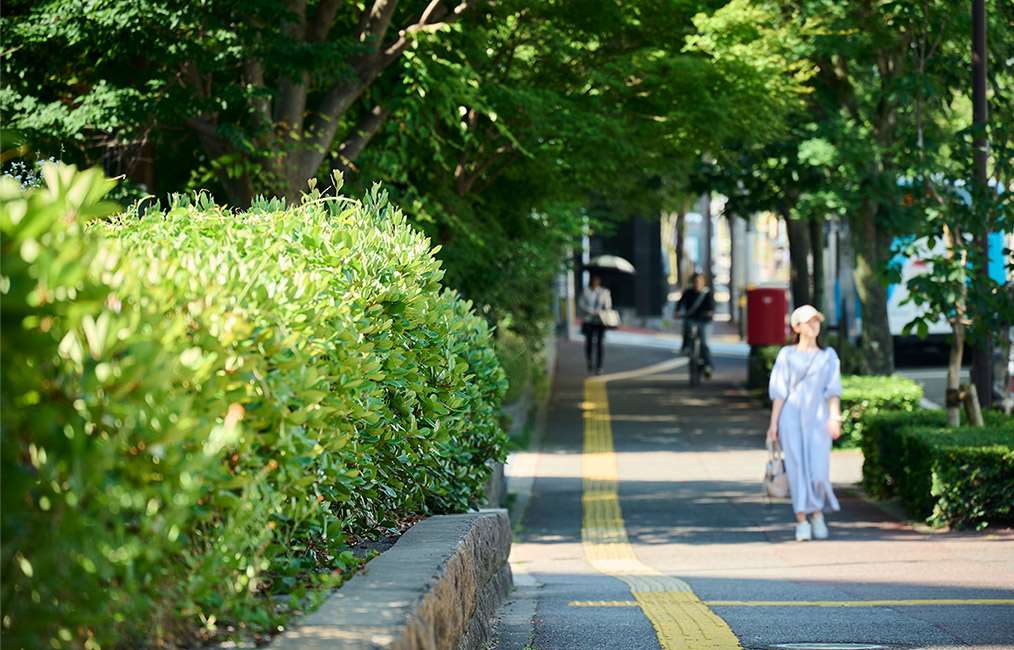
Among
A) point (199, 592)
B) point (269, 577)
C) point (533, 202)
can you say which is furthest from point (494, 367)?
point (533, 202)

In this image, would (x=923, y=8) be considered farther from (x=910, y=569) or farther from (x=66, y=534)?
(x=66, y=534)

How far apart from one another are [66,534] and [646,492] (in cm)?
1011

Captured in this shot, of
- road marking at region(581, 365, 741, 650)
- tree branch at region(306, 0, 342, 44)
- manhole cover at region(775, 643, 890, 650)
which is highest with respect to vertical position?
tree branch at region(306, 0, 342, 44)

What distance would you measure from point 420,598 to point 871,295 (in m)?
14.9

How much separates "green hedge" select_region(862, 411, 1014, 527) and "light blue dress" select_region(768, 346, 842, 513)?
828 mm

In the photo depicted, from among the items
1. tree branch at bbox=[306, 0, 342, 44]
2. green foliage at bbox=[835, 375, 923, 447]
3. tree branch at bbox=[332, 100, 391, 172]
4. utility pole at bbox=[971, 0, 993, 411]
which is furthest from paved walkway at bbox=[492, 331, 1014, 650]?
tree branch at bbox=[306, 0, 342, 44]

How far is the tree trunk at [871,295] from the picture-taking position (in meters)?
16.9

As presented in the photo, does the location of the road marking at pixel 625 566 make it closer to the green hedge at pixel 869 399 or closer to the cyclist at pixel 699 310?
the green hedge at pixel 869 399

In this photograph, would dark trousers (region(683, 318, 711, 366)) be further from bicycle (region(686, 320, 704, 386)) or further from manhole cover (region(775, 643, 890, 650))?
manhole cover (region(775, 643, 890, 650))

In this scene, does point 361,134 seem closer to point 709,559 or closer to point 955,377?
point 709,559

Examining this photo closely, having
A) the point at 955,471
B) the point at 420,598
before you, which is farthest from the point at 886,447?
the point at 420,598

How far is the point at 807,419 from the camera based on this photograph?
9180 millimetres

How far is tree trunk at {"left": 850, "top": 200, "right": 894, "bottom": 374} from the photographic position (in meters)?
16.9

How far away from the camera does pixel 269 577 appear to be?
3.41 m
